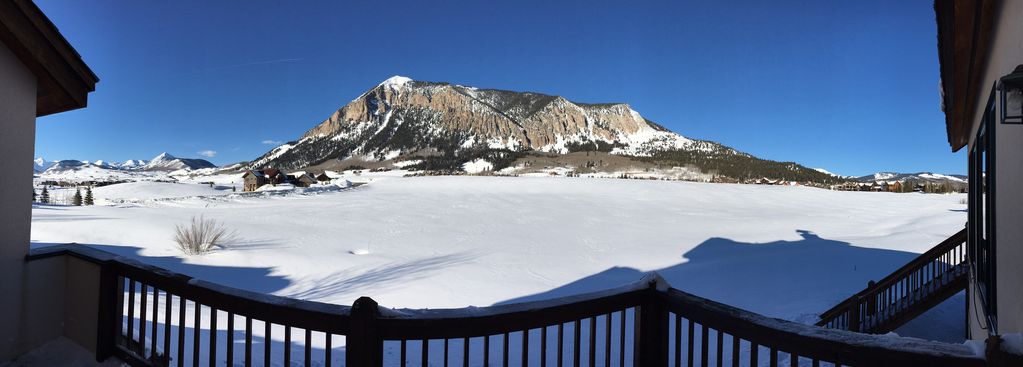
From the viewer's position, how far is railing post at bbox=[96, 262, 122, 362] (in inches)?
148

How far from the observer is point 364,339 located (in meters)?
2.10

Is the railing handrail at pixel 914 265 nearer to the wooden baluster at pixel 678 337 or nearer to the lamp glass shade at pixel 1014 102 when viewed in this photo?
the lamp glass shade at pixel 1014 102

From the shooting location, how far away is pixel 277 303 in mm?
2395

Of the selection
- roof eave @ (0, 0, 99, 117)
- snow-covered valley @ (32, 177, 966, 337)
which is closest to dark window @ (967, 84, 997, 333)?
snow-covered valley @ (32, 177, 966, 337)

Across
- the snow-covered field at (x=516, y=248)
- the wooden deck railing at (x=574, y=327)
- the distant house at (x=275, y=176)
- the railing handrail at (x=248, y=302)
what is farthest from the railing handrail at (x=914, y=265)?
the distant house at (x=275, y=176)

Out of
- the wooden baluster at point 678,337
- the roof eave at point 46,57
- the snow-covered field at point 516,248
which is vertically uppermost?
the roof eave at point 46,57

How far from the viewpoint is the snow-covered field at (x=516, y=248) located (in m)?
11.9

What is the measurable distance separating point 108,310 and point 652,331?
437 cm

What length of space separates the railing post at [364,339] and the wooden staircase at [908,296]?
9669mm

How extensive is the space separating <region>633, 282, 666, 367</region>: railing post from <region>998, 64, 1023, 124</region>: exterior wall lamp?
1.92 m

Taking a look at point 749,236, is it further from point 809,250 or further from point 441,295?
point 441,295

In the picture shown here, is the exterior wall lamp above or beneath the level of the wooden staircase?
above

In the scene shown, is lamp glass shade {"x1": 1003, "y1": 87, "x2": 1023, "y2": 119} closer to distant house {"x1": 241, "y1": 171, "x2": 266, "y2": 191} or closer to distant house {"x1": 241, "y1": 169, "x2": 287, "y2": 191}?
distant house {"x1": 241, "y1": 169, "x2": 287, "y2": 191}

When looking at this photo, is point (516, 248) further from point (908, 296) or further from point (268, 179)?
point (268, 179)
